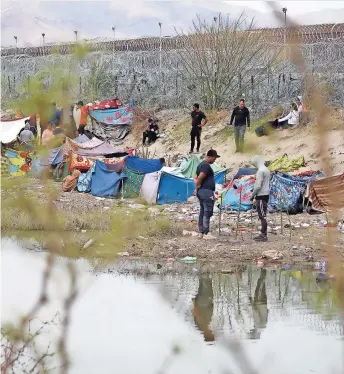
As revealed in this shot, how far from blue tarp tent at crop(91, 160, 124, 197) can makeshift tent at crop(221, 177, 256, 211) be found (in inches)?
109

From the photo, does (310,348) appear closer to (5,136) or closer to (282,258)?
(282,258)

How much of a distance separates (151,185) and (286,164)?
275 centimetres

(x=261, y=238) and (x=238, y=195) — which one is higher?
(x=238, y=195)

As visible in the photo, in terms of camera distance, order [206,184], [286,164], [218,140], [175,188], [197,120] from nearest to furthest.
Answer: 1. [206,184]
2. [175,188]
3. [286,164]
4. [197,120]
5. [218,140]

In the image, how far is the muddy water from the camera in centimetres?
580

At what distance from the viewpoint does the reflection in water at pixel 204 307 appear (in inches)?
261

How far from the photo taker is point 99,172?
647 inches

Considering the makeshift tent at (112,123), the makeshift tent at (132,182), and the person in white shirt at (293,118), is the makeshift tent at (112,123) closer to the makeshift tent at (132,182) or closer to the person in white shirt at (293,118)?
the person in white shirt at (293,118)

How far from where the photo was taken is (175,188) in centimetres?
1508

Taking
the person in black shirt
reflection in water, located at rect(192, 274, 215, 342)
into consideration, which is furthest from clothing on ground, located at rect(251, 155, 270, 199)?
the person in black shirt

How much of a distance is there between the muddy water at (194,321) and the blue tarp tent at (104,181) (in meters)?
6.65

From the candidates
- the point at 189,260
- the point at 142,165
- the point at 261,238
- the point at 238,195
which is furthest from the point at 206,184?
the point at 142,165

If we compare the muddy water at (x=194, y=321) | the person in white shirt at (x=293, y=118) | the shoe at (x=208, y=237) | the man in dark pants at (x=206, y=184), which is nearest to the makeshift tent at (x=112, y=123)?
the person in white shirt at (x=293, y=118)

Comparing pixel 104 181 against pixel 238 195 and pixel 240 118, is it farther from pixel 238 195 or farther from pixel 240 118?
pixel 238 195
